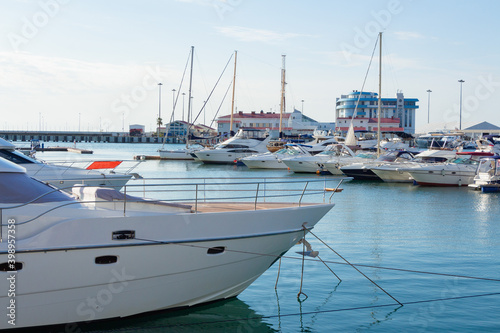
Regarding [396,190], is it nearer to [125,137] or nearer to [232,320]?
[232,320]

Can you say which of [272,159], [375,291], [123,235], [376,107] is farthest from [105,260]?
[376,107]

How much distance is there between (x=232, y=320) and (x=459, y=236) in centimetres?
1061

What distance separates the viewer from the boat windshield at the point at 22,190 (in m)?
8.48

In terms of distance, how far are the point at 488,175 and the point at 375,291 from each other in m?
24.5

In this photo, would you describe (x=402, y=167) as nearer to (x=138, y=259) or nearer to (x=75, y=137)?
(x=138, y=259)

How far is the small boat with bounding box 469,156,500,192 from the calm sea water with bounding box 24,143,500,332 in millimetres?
13606

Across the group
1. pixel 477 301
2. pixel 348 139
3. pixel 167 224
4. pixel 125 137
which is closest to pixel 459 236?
pixel 477 301

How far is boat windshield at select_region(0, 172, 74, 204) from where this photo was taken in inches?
334

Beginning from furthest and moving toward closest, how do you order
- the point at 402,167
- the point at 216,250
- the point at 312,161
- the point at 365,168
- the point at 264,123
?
the point at 264,123
the point at 312,161
the point at 365,168
the point at 402,167
the point at 216,250

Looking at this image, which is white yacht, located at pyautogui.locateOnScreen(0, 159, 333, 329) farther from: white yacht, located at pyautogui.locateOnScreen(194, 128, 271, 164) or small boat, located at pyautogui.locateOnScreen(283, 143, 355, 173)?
white yacht, located at pyautogui.locateOnScreen(194, 128, 271, 164)

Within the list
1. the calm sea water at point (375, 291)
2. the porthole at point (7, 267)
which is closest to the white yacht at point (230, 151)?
the calm sea water at point (375, 291)

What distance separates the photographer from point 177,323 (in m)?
9.42

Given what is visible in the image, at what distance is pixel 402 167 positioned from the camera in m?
37.1

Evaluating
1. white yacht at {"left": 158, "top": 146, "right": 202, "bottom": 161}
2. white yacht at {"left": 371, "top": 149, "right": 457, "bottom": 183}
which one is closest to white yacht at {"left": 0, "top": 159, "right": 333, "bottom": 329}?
white yacht at {"left": 371, "top": 149, "right": 457, "bottom": 183}
